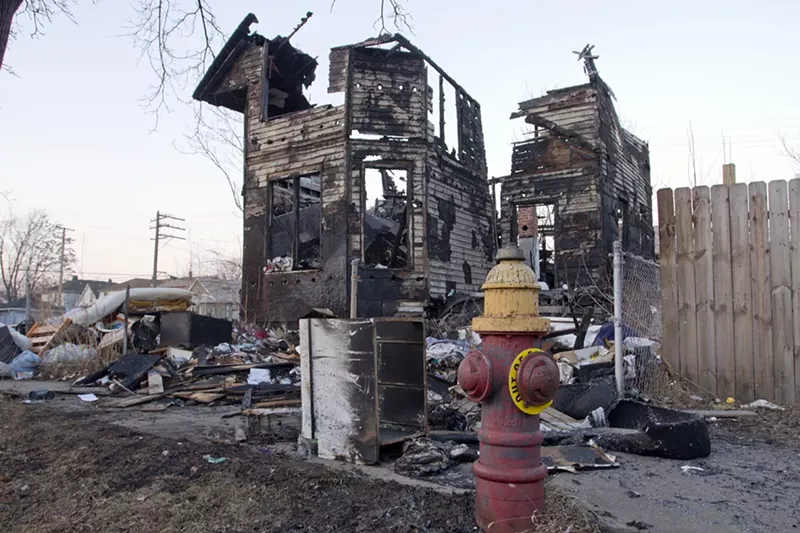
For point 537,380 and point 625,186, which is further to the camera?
point 625,186

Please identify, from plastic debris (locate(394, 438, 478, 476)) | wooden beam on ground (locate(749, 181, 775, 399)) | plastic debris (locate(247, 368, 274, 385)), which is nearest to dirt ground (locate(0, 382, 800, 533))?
plastic debris (locate(394, 438, 478, 476))

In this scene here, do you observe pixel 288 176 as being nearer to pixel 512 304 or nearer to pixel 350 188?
pixel 350 188

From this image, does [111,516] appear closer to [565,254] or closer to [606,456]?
[606,456]

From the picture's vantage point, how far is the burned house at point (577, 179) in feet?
57.1

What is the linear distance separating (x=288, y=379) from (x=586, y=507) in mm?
8074

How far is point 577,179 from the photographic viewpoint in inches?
698

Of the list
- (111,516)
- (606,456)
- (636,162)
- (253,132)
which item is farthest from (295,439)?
(636,162)

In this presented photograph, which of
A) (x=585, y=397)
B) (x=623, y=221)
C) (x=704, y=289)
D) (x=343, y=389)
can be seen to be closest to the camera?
(x=343, y=389)

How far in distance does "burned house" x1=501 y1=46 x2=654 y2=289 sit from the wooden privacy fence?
9712 millimetres

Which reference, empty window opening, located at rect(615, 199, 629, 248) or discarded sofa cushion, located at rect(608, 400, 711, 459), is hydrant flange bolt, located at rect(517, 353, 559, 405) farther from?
empty window opening, located at rect(615, 199, 629, 248)

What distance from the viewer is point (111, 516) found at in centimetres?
339

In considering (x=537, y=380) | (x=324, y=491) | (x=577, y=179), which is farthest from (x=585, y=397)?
(x=577, y=179)

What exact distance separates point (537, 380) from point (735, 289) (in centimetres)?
473

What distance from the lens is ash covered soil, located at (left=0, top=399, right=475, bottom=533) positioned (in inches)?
125
